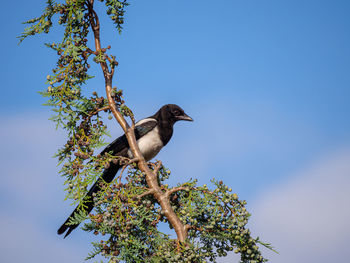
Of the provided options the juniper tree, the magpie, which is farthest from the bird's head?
the juniper tree

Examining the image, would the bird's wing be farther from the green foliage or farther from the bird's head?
the green foliage

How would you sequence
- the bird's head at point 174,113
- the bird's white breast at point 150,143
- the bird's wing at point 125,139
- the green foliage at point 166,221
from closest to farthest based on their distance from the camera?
the green foliage at point 166,221, the bird's wing at point 125,139, the bird's white breast at point 150,143, the bird's head at point 174,113

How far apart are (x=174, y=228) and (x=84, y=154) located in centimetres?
102

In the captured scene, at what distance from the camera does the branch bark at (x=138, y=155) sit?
12.2 feet

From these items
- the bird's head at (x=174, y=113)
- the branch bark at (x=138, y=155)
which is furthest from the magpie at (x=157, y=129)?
the branch bark at (x=138, y=155)

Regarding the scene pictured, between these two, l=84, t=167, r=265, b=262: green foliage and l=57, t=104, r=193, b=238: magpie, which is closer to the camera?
l=84, t=167, r=265, b=262: green foliage

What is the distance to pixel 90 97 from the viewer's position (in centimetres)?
406

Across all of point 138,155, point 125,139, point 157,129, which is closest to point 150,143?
point 157,129

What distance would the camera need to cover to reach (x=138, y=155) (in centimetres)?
394

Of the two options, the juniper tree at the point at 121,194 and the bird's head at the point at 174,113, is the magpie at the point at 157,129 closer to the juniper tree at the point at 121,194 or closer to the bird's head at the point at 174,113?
the bird's head at the point at 174,113

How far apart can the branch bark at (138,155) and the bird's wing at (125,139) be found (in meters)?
1.47

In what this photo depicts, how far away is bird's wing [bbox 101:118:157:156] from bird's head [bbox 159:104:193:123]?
0.21 metres

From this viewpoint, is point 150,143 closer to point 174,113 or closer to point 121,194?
point 174,113

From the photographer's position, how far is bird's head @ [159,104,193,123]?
627 centimetres
